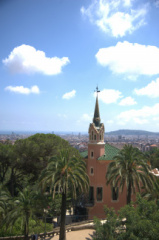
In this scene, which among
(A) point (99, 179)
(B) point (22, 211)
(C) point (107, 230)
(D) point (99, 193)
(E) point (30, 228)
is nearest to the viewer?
(C) point (107, 230)

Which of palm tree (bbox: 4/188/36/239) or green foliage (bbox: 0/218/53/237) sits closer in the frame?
palm tree (bbox: 4/188/36/239)

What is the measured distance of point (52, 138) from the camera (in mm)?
37156

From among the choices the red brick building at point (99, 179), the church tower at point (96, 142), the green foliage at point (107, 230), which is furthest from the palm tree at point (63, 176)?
the church tower at point (96, 142)

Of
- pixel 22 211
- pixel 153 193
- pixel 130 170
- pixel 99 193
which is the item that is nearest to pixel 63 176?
pixel 22 211

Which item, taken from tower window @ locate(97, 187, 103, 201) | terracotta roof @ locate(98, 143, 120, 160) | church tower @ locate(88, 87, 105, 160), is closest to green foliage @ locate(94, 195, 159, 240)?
tower window @ locate(97, 187, 103, 201)

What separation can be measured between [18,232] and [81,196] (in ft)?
32.2

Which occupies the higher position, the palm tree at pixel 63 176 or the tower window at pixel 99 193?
the palm tree at pixel 63 176

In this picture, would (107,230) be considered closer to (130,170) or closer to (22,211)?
(22,211)

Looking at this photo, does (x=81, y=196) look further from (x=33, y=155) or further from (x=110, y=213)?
(x=110, y=213)

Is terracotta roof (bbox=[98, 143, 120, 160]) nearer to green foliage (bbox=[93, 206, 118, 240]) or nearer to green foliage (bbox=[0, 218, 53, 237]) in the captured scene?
green foliage (bbox=[0, 218, 53, 237])

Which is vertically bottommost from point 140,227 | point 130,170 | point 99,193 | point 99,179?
point 99,193

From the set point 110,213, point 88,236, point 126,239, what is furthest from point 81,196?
point 126,239

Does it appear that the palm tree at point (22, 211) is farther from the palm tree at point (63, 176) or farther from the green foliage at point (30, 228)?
the green foliage at point (30, 228)

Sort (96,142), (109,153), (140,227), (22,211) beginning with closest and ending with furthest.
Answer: (140,227) → (22,211) → (96,142) → (109,153)
